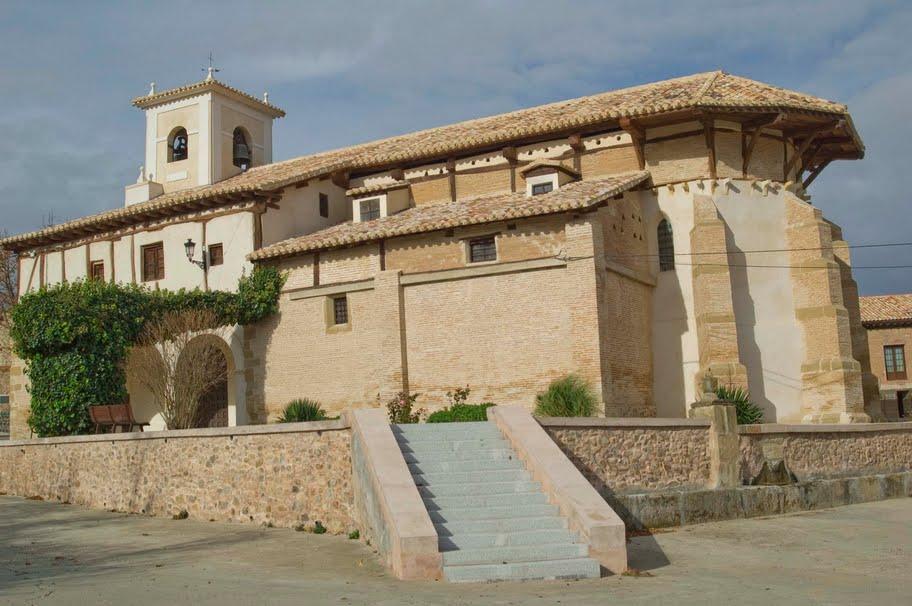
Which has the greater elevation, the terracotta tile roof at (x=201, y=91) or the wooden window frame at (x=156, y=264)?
the terracotta tile roof at (x=201, y=91)

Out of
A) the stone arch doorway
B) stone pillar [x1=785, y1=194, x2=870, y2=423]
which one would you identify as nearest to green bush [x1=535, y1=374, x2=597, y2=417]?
stone pillar [x1=785, y1=194, x2=870, y2=423]

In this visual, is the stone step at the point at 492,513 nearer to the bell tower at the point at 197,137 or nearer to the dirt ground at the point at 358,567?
the dirt ground at the point at 358,567

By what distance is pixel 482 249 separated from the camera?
2248 cm

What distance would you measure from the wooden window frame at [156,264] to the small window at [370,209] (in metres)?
6.21

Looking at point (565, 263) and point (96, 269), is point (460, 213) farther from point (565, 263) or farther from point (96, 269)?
point (96, 269)

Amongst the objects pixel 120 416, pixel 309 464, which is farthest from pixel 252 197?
pixel 309 464

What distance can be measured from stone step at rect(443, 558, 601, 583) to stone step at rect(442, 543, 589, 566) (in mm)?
149

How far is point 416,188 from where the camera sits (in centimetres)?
2677

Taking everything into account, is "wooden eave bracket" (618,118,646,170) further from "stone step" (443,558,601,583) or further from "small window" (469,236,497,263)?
"stone step" (443,558,601,583)

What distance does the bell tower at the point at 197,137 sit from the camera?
31.8 m

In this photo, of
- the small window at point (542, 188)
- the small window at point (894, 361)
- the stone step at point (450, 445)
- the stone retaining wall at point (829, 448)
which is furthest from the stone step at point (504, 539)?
the small window at point (894, 361)

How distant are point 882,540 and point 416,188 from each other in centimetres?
1623

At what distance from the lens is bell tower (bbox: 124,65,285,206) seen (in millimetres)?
31781

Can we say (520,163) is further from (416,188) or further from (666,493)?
(666,493)
